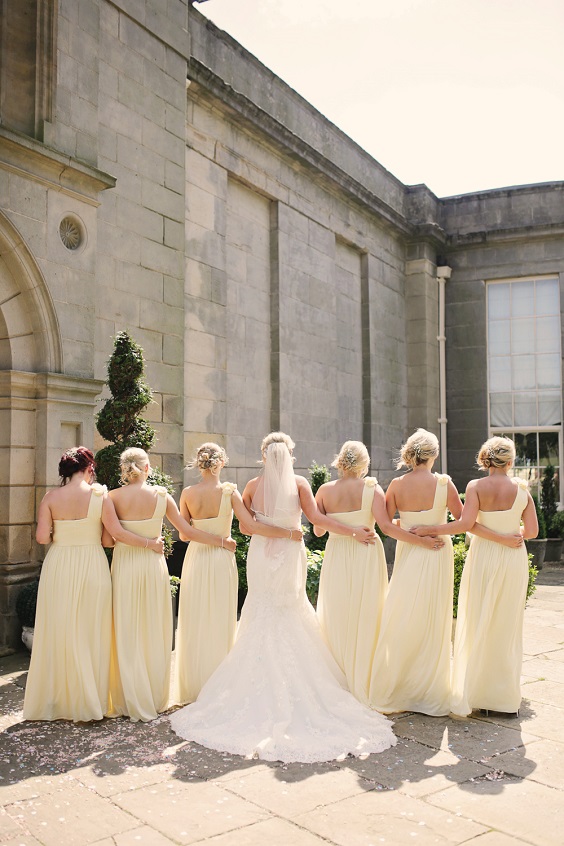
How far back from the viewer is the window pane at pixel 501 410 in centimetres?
1600

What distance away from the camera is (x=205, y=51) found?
400 inches

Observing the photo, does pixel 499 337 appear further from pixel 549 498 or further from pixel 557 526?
pixel 557 526

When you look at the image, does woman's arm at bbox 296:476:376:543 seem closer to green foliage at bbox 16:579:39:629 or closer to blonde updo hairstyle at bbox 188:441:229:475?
→ blonde updo hairstyle at bbox 188:441:229:475

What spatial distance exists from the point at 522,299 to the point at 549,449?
3138 mm

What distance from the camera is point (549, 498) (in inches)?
580

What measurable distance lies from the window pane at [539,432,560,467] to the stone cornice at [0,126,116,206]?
1102cm

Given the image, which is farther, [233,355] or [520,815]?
[233,355]

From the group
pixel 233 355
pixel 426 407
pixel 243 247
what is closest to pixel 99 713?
pixel 233 355

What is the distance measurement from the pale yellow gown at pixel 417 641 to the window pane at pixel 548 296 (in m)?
11.8

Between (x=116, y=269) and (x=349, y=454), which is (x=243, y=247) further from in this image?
(x=349, y=454)

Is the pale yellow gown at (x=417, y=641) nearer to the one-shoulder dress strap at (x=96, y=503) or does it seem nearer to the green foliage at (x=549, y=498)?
the one-shoulder dress strap at (x=96, y=503)

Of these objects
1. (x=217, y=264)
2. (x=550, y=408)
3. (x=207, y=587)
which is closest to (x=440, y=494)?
(x=207, y=587)

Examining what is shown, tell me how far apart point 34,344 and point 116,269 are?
1.56 m

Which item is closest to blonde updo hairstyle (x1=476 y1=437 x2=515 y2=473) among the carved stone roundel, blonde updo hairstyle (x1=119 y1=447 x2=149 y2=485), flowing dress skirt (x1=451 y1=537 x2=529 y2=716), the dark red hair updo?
flowing dress skirt (x1=451 y1=537 x2=529 y2=716)
